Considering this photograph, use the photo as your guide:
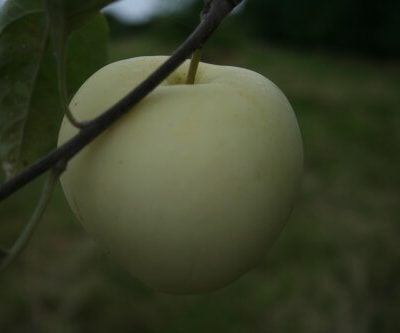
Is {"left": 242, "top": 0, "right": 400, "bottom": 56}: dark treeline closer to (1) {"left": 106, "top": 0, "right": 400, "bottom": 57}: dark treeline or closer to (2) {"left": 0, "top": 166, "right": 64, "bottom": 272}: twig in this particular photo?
(1) {"left": 106, "top": 0, "right": 400, "bottom": 57}: dark treeline

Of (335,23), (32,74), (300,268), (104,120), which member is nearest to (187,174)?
(104,120)

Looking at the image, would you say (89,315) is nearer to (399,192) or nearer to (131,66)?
(399,192)

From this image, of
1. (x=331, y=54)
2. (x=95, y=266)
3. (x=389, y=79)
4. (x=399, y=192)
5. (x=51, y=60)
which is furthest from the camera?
(x=331, y=54)

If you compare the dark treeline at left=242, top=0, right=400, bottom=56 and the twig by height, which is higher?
the twig

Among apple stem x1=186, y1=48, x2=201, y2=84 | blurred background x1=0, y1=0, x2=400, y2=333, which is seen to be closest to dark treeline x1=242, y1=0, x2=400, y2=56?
blurred background x1=0, y1=0, x2=400, y2=333

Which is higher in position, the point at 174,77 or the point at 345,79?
the point at 174,77

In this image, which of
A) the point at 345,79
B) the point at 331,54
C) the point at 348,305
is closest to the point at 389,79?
the point at 345,79

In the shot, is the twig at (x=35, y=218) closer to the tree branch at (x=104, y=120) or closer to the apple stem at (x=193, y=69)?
the tree branch at (x=104, y=120)

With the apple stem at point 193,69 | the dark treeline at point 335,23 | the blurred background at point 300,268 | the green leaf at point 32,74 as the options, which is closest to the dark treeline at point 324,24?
the dark treeline at point 335,23
